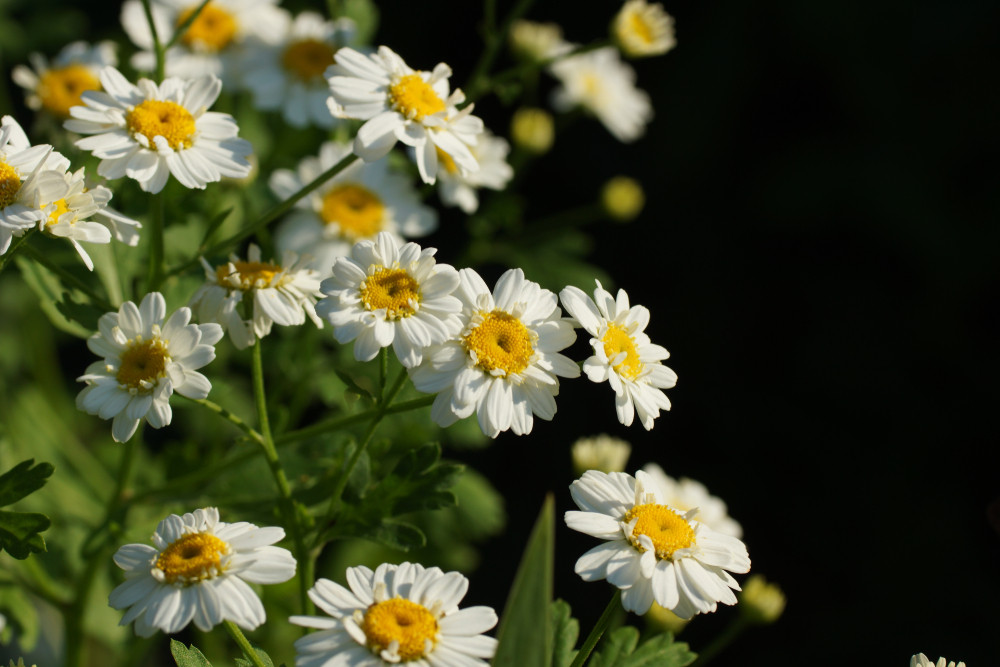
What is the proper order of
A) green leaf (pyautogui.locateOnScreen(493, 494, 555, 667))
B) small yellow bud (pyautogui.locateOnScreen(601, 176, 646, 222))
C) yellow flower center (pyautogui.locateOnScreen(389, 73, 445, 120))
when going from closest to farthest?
1. green leaf (pyautogui.locateOnScreen(493, 494, 555, 667))
2. yellow flower center (pyautogui.locateOnScreen(389, 73, 445, 120))
3. small yellow bud (pyautogui.locateOnScreen(601, 176, 646, 222))

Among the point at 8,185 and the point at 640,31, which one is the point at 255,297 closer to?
the point at 8,185

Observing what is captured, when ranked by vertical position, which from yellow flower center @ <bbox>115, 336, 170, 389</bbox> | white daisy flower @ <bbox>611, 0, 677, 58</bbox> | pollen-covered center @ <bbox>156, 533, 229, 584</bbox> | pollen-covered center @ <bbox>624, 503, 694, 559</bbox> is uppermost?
white daisy flower @ <bbox>611, 0, 677, 58</bbox>

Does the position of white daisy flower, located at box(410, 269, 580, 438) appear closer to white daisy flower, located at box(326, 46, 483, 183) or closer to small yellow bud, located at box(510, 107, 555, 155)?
white daisy flower, located at box(326, 46, 483, 183)

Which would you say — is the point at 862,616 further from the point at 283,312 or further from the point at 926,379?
the point at 283,312

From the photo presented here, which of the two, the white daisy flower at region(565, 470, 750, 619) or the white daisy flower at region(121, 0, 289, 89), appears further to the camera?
the white daisy flower at region(121, 0, 289, 89)

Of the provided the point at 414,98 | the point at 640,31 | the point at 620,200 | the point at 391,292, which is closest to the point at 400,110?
the point at 414,98

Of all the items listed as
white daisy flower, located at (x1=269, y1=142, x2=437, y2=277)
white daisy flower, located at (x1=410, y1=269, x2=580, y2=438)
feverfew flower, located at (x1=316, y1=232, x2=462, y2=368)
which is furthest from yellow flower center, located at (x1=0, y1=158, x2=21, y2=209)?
white daisy flower, located at (x1=269, y1=142, x2=437, y2=277)
